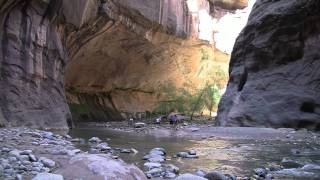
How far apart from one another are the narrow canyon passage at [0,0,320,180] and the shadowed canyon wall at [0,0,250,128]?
8 centimetres

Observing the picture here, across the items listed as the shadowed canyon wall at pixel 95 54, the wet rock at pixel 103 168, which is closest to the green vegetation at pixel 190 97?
the shadowed canyon wall at pixel 95 54

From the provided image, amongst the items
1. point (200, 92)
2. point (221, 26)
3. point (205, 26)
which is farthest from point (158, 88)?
point (221, 26)

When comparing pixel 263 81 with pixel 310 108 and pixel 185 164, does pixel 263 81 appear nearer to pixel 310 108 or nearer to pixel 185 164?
pixel 310 108

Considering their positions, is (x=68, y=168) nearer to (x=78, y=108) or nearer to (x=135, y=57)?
(x=78, y=108)

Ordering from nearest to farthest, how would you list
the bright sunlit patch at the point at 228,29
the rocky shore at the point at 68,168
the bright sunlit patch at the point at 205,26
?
the rocky shore at the point at 68,168, the bright sunlit patch at the point at 205,26, the bright sunlit patch at the point at 228,29

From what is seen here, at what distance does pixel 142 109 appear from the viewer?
42625 mm

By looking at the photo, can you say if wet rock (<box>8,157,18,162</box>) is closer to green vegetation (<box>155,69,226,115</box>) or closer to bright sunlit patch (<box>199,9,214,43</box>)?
green vegetation (<box>155,69,226,115</box>)

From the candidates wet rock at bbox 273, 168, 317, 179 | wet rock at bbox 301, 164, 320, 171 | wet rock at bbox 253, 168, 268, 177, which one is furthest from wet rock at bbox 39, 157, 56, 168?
wet rock at bbox 301, 164, 320, 171

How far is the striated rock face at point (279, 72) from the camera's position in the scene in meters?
17.7

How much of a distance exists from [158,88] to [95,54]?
12536 mm

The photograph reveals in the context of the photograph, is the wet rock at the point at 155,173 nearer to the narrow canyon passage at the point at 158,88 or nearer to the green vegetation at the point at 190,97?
the narrow canyon passage at the point at 158,88

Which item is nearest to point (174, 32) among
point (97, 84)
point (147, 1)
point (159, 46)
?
point (159, 46)

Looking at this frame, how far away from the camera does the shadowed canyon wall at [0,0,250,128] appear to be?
54.3 feet

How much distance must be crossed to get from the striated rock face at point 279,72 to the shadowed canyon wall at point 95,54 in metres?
8.00
